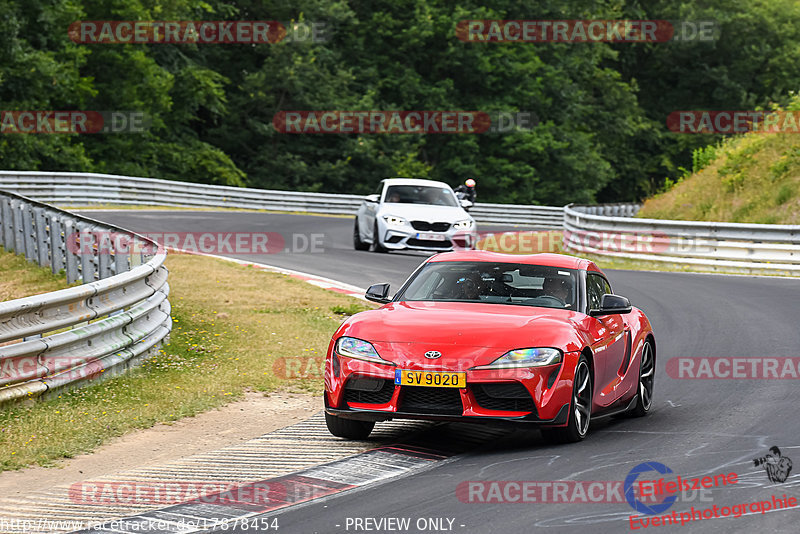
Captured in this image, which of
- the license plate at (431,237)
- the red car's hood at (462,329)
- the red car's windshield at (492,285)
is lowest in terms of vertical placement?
the license plate at (431,237)

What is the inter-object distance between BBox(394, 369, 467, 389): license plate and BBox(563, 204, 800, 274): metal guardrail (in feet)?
55.7

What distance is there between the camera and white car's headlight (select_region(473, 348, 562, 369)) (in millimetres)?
7867

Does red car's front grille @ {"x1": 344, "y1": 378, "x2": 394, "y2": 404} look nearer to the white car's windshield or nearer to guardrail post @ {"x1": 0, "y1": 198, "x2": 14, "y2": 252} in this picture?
guardrail post @ {"x1": 0, "y1": 198, "x2": 14, "y2": 252}

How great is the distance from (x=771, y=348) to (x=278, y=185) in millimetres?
42093

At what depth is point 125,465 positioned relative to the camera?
7.79m

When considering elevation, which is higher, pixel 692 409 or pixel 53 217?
pixel 53 217

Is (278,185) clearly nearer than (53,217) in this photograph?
No

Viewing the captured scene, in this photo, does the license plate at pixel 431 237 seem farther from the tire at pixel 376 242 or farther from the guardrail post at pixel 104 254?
the guardrail post at pixel 104 254

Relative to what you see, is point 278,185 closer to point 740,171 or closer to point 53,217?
point 740,171

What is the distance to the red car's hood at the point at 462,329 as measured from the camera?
7.96m

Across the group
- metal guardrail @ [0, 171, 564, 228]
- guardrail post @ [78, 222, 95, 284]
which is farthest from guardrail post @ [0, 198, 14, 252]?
metal guardrail @ [0, 171, 564, 228]

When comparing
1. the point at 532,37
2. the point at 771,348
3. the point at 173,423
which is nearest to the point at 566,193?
the point at 532,37

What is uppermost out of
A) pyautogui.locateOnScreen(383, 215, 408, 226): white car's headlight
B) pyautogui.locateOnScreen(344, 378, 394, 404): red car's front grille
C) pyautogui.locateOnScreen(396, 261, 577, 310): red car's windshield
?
pyautogui.locateOnScreen(396, 261, 577, 310): red car's windshield

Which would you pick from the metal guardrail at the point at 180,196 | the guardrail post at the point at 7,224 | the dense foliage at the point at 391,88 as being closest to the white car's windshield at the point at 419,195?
the guardrail post at the point at 7,224
